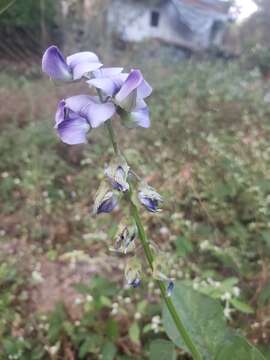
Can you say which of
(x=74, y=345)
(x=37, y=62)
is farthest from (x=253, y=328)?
(x=37, y=62)

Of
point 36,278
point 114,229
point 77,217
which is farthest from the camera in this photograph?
point 77,217

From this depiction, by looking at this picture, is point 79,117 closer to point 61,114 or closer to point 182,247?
point 61,114

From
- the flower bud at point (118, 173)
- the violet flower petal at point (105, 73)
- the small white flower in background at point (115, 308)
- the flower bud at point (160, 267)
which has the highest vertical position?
the violet flower petal at point (105, 73)

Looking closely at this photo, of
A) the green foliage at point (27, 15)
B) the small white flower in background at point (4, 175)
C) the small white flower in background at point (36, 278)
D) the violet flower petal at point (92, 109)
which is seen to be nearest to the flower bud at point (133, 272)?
the violet flower petal at point (92, 109)

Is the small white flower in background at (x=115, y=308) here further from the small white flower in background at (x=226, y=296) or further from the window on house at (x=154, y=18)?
the window on house at (x=154, y=18)

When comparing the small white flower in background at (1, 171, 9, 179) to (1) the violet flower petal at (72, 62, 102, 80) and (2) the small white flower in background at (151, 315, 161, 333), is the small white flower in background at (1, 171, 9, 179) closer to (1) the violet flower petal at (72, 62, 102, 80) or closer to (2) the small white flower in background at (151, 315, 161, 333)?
(2) the small white flower in background at (151, 315, 161, 333)

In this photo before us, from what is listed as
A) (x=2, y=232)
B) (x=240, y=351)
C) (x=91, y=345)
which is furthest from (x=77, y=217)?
(x=240, y=351)
